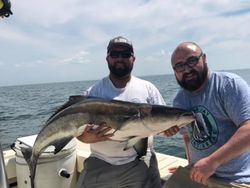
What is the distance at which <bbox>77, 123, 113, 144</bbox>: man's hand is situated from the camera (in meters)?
3.45

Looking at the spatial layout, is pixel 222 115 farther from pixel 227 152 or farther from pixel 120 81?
pixel 120 81

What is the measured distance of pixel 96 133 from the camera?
347cm

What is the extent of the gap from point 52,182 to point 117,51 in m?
2.04

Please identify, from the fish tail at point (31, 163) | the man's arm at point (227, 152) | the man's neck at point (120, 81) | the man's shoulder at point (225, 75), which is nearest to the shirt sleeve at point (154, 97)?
the man's neck at point (120, 81)

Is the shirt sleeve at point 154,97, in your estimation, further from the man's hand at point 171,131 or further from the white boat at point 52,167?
the white boat at point 52,167

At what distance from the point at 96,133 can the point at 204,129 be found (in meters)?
1.05

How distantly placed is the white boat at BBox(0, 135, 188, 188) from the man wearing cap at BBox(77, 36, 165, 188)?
0.66 m

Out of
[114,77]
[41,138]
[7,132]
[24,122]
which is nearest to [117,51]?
[114,77]

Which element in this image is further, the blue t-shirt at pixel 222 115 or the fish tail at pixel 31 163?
the fish tail at pixel 31 163

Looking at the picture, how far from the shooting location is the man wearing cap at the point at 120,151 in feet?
12.7

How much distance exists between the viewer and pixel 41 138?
3729 mm

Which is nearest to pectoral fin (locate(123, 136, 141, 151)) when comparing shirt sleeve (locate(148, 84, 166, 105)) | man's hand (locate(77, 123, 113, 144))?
man's hand (locate(77, 123, 113, 144))

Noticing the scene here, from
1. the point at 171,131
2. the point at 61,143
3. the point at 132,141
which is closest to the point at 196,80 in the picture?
the point at 171,131

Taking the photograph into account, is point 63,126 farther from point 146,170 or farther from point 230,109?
point 230,109
